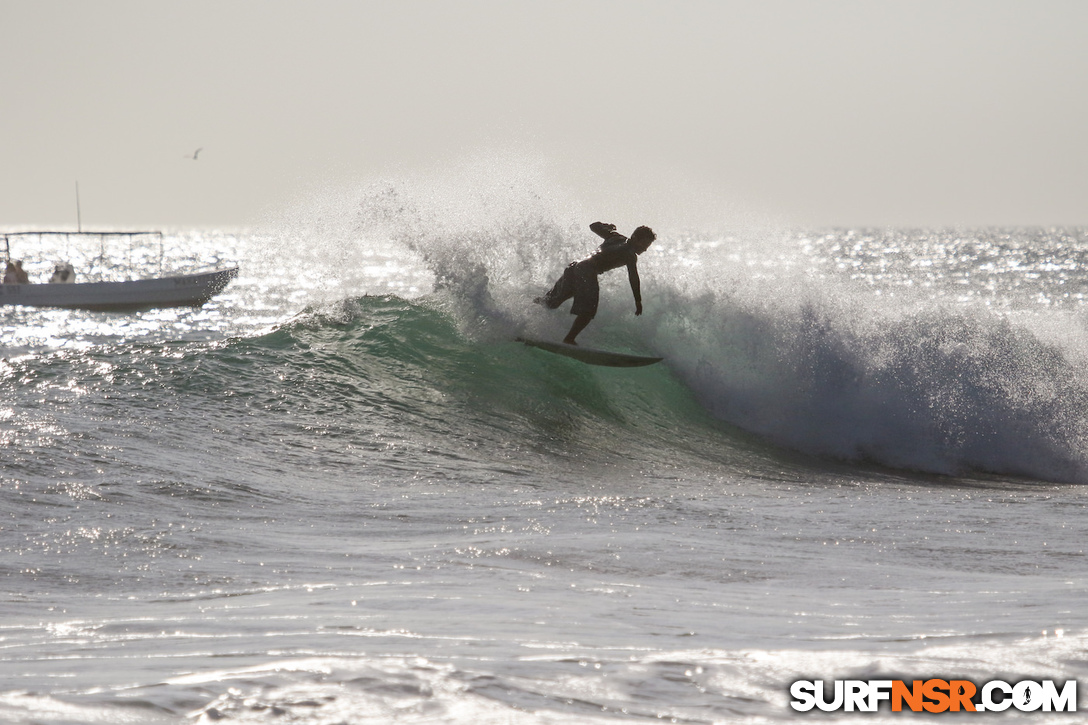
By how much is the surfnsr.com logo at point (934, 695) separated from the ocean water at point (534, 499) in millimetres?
83

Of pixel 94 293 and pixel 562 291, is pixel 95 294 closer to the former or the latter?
pixel 94 293

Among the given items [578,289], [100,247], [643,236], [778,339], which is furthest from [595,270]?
[100,247]

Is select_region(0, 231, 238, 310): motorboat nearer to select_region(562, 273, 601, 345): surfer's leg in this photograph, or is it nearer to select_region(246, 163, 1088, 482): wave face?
select_region(246, 163, 1088, 482): wave face

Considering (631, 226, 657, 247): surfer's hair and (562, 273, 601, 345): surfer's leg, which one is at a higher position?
(631, 226, 657, 247): surfer's hair

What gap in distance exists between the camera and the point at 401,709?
309 cm

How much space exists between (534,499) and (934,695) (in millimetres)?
4532

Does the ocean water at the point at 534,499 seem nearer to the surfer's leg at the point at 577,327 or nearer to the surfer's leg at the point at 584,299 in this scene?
the surfer's leg at the point at 577,327

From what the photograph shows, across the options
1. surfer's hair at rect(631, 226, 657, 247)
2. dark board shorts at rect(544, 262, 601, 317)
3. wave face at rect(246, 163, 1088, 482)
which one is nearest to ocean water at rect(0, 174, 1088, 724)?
wave face at rect(246, 163, 1088, 482)

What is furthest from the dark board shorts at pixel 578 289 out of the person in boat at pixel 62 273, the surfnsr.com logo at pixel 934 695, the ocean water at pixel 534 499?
the person in boat at pixel 62 273

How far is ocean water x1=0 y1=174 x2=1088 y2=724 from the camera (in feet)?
11.6

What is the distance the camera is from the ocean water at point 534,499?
3.53m

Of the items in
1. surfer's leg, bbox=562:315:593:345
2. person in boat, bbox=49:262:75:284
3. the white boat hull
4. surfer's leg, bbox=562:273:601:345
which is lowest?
surfer's leg, bbox=562:315:593:345

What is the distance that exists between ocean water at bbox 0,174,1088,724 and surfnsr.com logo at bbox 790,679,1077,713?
0.08 meters

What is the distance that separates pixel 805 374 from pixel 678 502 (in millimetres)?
4939
